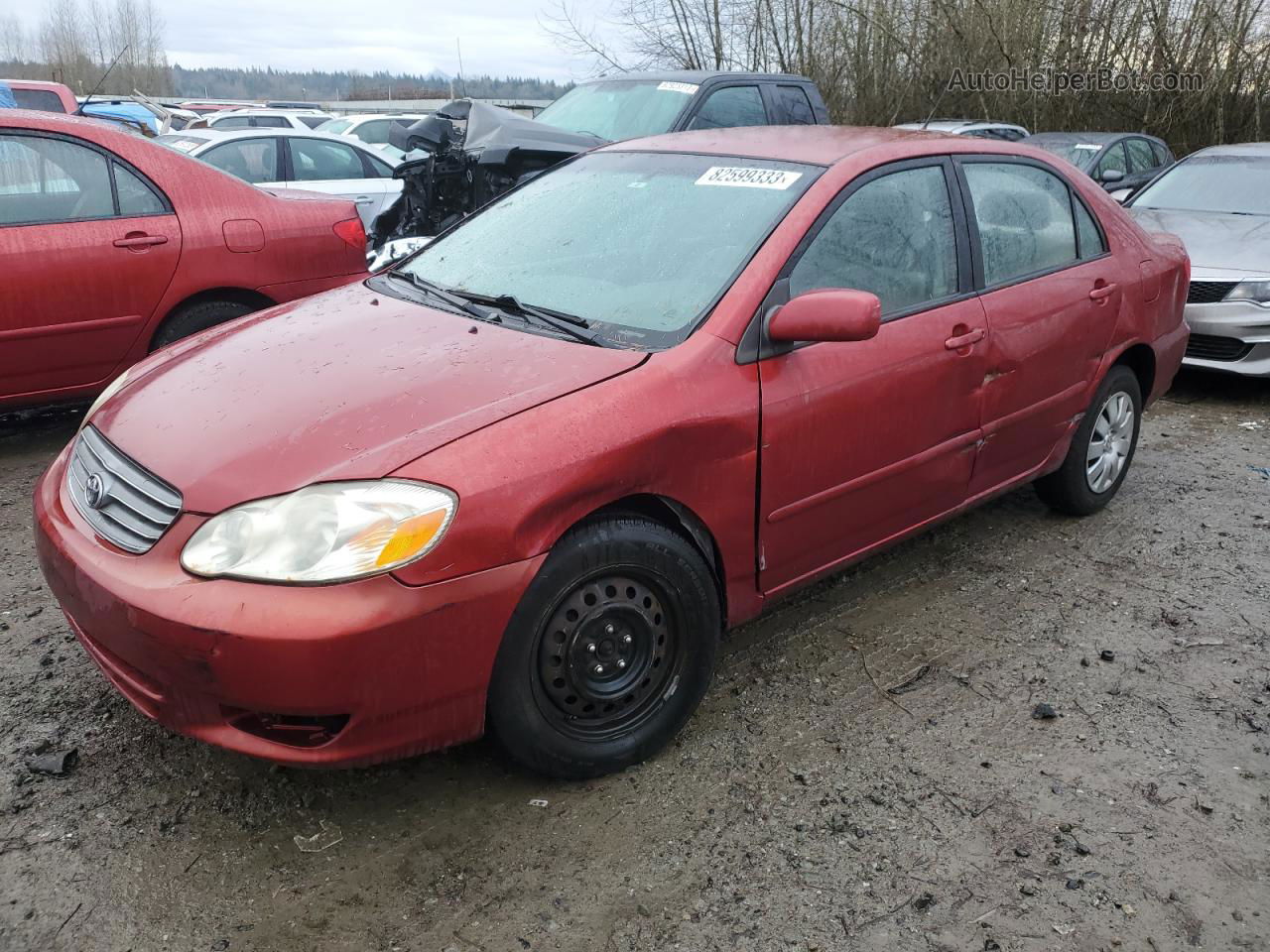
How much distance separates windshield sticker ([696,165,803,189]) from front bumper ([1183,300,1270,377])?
4.46 metres

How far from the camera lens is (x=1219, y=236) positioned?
7.11m

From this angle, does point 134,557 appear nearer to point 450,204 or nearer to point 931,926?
point 931,926

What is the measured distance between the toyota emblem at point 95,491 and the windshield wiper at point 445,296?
3.57ft

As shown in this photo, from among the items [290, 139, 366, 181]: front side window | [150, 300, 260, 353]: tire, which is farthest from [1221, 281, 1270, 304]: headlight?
[290, 139, 366, 181]: front side window

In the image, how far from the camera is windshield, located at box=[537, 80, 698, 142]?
7.75m

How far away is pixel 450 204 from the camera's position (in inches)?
316

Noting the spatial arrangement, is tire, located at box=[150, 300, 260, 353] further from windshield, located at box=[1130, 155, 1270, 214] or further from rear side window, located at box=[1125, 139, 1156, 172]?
rear side window, located at box=[1125, 139, 1156, 172]

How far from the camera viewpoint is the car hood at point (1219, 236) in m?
6.68

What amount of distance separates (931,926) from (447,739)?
1.15 meters

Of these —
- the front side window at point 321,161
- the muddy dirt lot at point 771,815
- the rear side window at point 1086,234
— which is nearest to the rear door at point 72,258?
the muddy dirt lot at point 771,815

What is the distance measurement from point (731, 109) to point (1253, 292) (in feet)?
12.1

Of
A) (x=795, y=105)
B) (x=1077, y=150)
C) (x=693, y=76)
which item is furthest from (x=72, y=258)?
(x=1077, y=150)

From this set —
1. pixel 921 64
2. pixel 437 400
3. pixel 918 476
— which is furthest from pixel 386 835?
pixel 921 64

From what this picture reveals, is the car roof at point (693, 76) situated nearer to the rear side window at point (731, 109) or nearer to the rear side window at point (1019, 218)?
the rear side window at point (731, 109)
